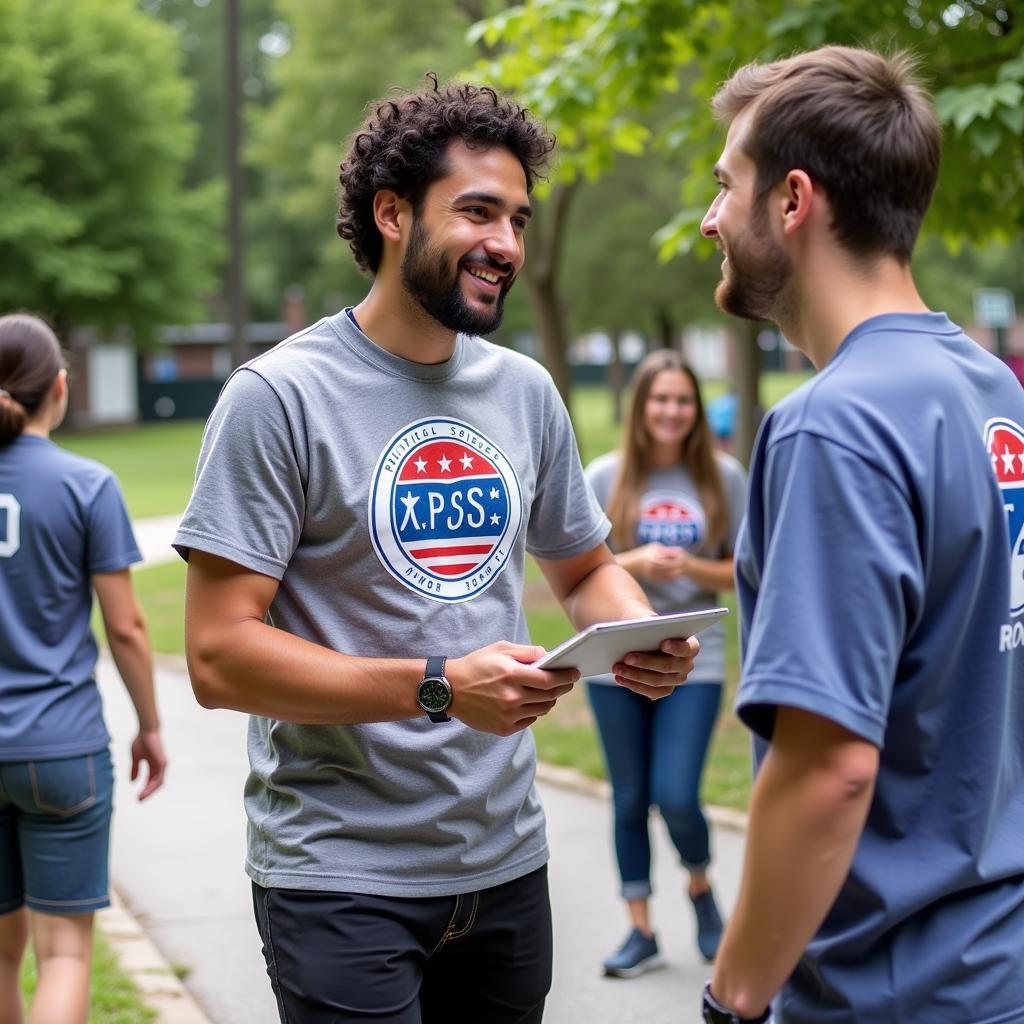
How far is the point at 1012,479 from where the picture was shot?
197 cm

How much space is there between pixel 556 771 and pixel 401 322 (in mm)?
5568

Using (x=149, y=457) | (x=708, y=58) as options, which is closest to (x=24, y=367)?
(x=708, y=58)

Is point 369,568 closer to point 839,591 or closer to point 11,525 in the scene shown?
point 839,591

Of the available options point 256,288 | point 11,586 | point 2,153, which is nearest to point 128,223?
point 2,153

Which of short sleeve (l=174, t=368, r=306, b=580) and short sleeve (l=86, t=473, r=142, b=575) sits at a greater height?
short sleeve (l=174, t=368, r=306, b=580)

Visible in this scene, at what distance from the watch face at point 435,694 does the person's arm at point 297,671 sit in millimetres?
13

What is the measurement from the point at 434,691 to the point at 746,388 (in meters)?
19.6

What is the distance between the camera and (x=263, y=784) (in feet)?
9.06

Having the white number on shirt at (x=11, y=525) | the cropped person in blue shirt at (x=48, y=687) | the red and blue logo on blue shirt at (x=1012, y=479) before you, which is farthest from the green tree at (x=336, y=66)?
the red and blue logo on blue shirt at (x=1012, y=479)

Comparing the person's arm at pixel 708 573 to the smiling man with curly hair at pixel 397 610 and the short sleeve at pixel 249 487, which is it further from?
the short sleeve at pixel 249 487

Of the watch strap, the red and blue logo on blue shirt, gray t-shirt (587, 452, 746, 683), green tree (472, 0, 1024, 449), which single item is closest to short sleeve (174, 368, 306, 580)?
the watch strap

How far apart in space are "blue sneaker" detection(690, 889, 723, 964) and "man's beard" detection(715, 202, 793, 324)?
12.3 feet

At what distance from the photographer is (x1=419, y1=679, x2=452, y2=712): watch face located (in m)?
2.52

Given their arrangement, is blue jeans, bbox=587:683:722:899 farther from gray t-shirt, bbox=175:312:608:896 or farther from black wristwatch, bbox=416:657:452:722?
black wristwatch, bbox=416:657:452:722
